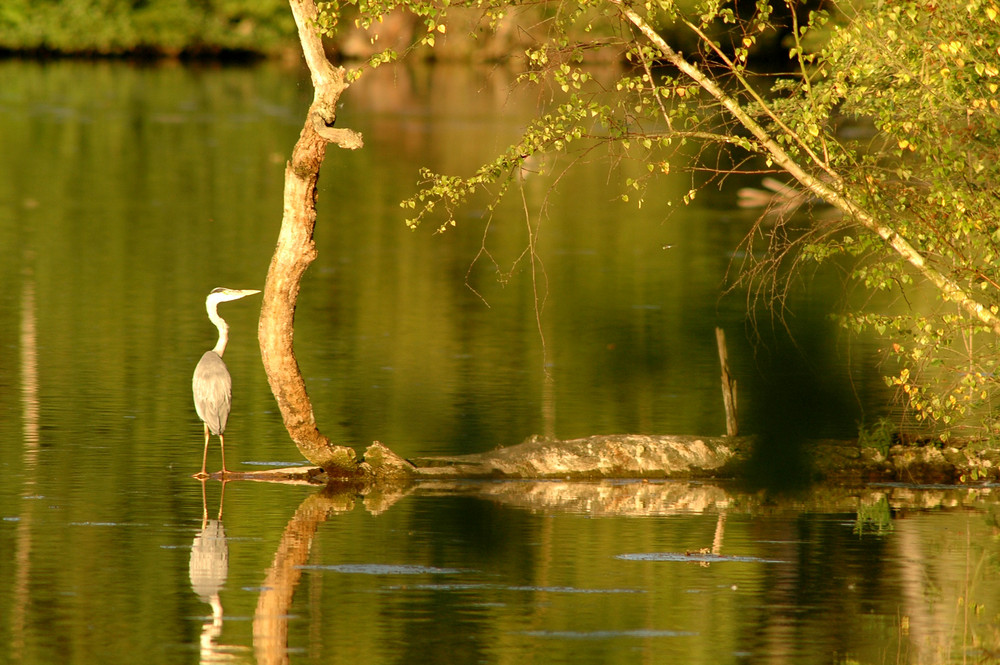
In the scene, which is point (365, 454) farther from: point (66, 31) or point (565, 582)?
point (66, 31)

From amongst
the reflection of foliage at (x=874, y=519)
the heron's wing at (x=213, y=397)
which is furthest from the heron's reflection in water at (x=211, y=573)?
the reflection of foliage at (x=874, y=519)

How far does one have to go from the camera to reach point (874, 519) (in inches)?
594

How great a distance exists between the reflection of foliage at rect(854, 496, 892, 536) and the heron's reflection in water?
4.71 m

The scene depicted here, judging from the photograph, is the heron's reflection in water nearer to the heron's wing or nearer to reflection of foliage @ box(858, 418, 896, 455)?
the heron's wing

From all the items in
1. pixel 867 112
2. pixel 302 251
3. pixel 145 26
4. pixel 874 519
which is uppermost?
pixel 145 26

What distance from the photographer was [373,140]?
56688 mm

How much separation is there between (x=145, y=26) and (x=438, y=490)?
3419 inches

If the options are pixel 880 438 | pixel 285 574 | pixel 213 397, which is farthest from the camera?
pixel 880 438

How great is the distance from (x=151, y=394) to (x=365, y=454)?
187 inches

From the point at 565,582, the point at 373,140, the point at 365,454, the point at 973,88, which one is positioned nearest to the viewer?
the point at 565,582

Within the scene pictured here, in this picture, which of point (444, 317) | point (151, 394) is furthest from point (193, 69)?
point (151, 394)

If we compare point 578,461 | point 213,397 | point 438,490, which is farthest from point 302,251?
point 578,461

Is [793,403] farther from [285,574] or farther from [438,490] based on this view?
[285,574]

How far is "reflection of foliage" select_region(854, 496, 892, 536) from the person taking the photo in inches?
578
